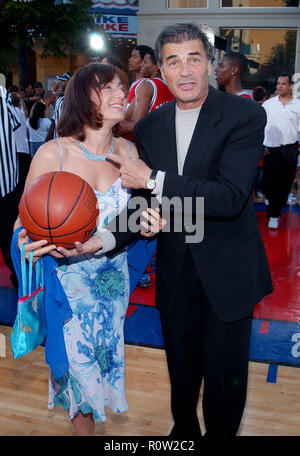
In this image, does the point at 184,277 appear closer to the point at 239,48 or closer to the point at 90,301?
the point at 90,301

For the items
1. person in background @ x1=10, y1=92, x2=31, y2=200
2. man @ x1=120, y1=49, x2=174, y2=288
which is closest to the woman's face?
man @ x1=120, y1=49, x2=174, y2=288

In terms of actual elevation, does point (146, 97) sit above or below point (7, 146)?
above

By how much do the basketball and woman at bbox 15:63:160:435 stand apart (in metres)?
0.29

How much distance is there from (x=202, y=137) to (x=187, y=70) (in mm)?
285

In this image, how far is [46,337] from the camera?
2400 mm

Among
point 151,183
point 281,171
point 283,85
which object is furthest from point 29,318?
point 283,85

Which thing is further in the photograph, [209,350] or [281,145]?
[281,145]

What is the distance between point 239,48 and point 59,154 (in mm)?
14615

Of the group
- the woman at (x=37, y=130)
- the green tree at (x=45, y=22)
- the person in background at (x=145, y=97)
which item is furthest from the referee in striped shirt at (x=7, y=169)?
the green tree at (x=45, y=22)

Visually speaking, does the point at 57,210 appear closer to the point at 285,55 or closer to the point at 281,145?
the point at 281,145

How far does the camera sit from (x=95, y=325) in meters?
2.40

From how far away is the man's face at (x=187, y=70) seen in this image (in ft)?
6.59

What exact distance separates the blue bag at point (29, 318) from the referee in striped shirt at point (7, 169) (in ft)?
6.59

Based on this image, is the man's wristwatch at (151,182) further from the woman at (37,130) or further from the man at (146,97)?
the woman at (37,130)
